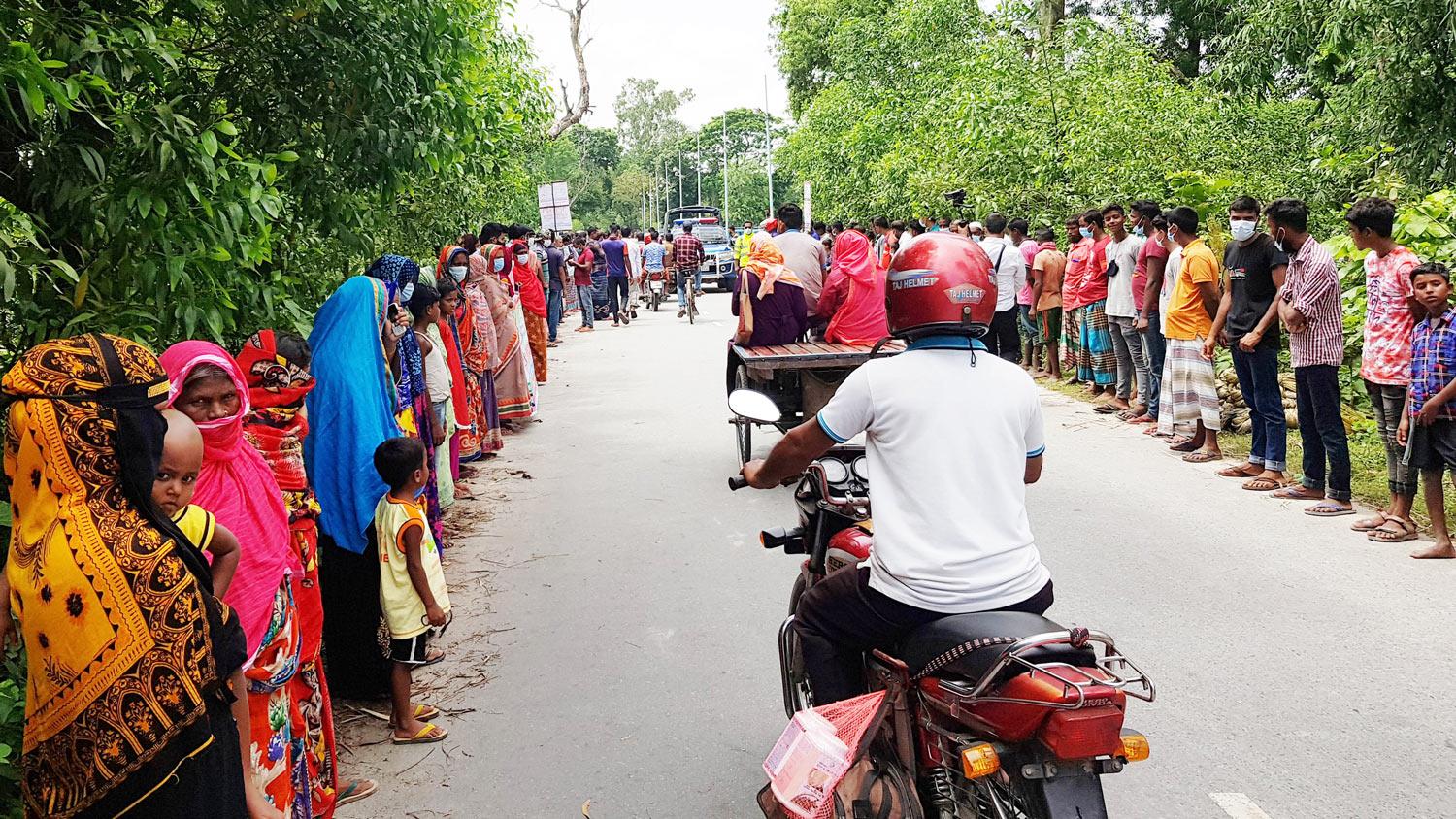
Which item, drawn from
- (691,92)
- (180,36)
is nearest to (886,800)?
(180,36)

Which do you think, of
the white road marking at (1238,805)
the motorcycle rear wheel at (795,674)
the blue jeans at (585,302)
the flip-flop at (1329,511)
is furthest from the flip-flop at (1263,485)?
the blue jeans at (585,302)

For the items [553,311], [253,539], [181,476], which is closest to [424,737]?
[253,539]

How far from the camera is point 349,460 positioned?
4.75 metres

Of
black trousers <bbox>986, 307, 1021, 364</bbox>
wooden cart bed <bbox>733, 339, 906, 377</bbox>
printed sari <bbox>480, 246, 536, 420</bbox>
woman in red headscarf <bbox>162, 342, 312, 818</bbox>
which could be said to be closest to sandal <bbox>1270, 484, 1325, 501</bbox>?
wooden cart bed <bbox>733, 339, 906, 377</bbox>

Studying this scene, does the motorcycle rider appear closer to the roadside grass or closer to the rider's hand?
the rider's hand

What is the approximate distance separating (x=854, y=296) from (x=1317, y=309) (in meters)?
3.26

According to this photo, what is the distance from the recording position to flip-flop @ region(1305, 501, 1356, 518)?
745 cm

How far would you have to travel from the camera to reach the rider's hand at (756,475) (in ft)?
11.2

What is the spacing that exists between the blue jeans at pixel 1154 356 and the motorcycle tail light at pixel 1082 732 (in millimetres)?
8691

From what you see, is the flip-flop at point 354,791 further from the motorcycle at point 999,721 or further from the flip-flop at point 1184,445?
the flip-flop at point 1184,445

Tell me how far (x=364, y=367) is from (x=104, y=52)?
1.52 meters

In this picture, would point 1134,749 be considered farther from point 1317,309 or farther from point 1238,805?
point 1317,309

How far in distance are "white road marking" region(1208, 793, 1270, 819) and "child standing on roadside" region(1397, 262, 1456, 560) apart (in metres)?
3.39

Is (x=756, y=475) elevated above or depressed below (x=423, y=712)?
above
